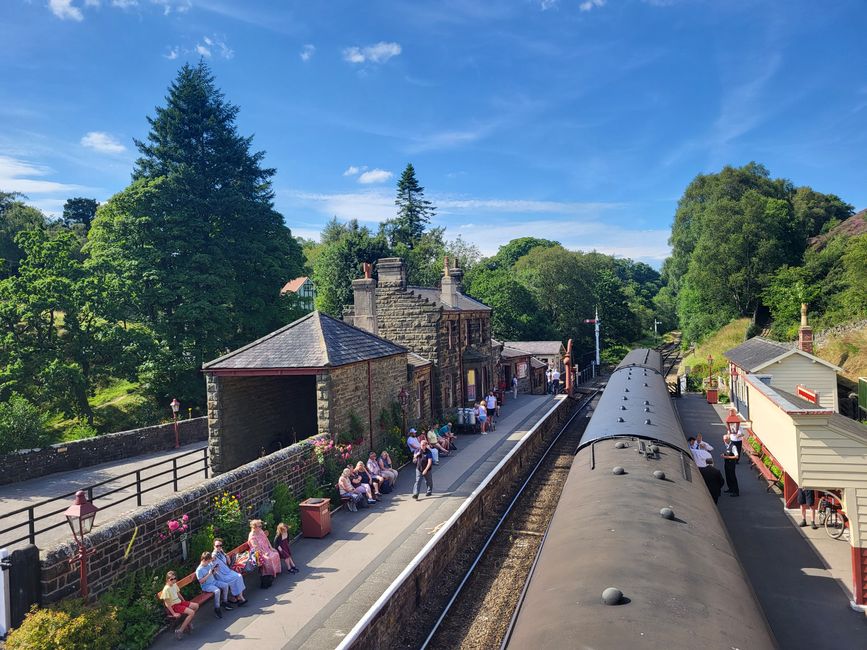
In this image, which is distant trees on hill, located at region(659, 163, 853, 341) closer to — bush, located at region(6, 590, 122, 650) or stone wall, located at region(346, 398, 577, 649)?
stone wall, located at region(346, 398, 577, 649)

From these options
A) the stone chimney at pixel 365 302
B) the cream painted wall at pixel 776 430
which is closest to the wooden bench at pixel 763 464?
the cream painted wall at pixel 776 430

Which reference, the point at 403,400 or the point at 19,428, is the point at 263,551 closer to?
the point at 403,400

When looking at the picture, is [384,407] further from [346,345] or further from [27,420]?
[27,420]

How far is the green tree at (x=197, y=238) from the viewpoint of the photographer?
87.5 feet

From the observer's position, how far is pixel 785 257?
4431 cm

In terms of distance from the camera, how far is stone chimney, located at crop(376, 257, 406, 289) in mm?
23142

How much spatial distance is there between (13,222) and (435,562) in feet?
185

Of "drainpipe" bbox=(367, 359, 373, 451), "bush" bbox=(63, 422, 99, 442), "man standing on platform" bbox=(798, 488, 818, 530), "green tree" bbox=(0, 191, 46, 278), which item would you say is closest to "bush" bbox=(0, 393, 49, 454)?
"bush" bbox=(63, 422, 99, 442)

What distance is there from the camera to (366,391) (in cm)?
1653

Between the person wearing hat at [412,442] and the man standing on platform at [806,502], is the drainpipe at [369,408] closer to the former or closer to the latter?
the person wearing hat at [412,442]

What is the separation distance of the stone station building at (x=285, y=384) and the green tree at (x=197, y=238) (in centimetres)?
1027

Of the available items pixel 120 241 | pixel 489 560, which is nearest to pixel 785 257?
pixel 489 560

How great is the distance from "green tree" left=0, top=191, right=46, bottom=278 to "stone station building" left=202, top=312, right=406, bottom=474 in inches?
1480

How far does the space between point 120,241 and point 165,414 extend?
8.42 meters
